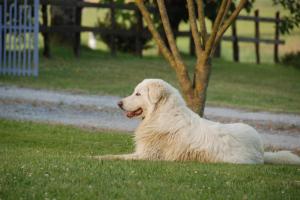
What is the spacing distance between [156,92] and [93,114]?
721 cm

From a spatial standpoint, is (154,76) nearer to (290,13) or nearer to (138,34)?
(138,34)

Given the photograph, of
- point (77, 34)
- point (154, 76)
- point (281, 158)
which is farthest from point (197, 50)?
point (77, 34)

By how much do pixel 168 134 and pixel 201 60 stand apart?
10.5 ft

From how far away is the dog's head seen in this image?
10.5 metres

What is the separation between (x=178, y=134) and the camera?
10422mm

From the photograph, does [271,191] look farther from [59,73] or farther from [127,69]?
[127,69]

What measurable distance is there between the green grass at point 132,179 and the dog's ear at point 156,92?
88 centimetres

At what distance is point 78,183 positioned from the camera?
8305mm

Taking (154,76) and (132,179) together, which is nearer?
(132,179)

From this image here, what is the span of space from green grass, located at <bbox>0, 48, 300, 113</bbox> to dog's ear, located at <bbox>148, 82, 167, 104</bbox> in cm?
1037

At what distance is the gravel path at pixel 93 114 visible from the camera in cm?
1593

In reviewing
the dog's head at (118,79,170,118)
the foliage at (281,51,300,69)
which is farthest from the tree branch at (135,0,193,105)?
the foliage at (281,51,300,69)

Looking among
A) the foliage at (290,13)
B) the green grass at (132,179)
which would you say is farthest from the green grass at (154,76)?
the green grass at (132,179)

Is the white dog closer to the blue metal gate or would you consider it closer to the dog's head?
the dog's head
